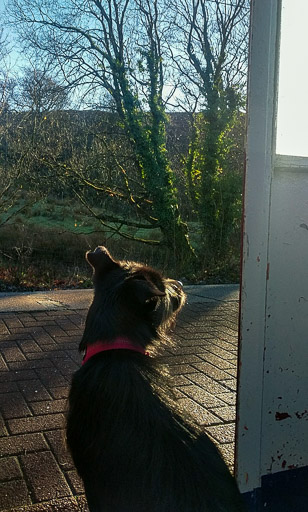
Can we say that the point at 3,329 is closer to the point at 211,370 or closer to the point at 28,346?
the point at 28,346

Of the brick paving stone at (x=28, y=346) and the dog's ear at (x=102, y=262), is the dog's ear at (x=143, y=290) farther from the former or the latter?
the brick paving stone at (x=28, y=346)

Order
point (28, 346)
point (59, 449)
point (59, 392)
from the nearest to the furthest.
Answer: point (59, 449) < point (59, 392) < point (28, 346)

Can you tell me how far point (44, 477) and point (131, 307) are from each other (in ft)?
4.07

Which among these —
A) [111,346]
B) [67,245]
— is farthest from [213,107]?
[111,346]

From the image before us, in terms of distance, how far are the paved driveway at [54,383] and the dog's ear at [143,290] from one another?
0.90 meters

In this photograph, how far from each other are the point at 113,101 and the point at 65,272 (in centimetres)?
497

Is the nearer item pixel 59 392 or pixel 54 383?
pixel 59 392

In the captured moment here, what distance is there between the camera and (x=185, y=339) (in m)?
5.73

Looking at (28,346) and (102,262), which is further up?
(102,262)

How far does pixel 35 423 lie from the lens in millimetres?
3477

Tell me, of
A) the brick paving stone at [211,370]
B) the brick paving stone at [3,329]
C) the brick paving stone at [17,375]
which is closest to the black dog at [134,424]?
the brick paving stone at [17,375]

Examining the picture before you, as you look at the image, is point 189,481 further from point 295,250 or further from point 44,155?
point 44,155

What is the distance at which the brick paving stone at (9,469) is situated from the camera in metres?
2.83

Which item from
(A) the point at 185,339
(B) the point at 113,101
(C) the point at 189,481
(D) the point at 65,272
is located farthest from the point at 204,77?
(C) the point at 189,481
